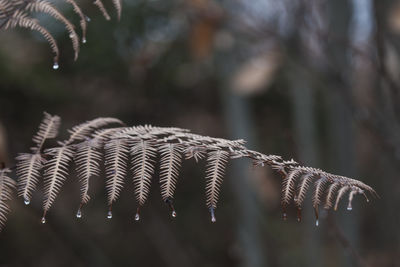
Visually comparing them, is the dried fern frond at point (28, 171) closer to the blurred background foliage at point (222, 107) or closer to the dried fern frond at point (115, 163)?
the dried fern frond at point (115, 163)

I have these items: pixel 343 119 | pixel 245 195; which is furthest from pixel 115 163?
pixel 245 195

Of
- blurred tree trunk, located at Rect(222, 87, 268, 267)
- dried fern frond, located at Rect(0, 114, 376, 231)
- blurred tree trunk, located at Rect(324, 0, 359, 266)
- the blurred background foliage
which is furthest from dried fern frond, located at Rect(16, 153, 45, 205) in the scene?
blurred tree trunk, located at Rect(222, 87, 268, 267)

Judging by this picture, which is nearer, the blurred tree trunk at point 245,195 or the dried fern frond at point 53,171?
the dried fern frond at point 53,171

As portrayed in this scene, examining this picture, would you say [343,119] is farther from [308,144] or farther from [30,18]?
[30,18]

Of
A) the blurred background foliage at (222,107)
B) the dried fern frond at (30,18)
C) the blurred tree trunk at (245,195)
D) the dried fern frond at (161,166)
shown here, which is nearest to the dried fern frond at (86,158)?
the dried fern frond at (161,166)

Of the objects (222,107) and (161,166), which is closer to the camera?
(161,166)

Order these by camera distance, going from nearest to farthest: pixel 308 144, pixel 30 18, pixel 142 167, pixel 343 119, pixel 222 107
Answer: pixel 142 167
pixel 30 18
pixel 343 119
pixel 308 144
pixel 222 107

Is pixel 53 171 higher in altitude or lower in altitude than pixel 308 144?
higher

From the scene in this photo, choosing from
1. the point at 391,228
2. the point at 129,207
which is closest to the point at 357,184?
the point at 391,228
